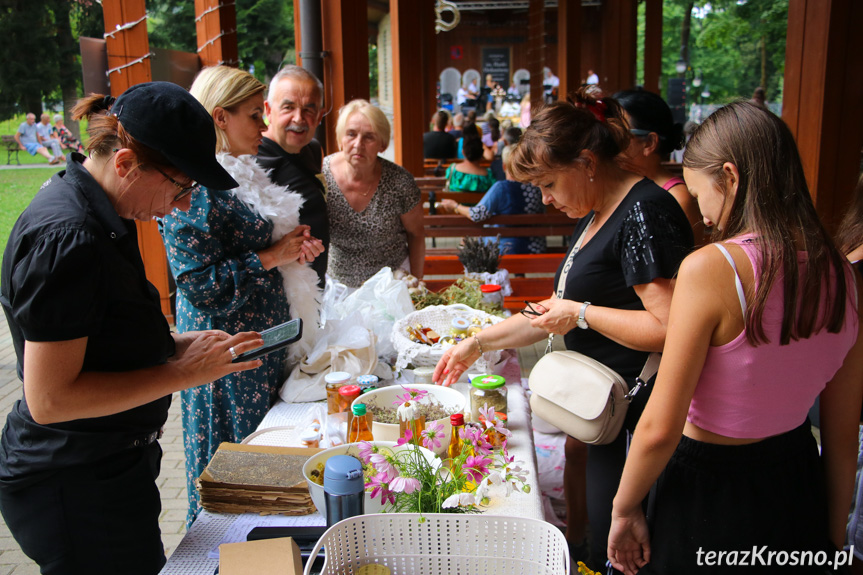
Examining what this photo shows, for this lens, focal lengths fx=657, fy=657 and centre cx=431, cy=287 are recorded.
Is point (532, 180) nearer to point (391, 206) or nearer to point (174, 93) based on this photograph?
point (174, 93)

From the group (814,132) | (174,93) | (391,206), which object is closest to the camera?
(174,93)

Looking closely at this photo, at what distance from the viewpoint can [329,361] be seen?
246cm

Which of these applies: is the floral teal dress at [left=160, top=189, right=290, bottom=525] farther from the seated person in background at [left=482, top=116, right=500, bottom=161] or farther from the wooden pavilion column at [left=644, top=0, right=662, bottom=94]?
the wooden pavilion column at [left=644, top=0, right=662, bottom=94]

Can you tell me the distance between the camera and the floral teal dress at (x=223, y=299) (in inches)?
89.7

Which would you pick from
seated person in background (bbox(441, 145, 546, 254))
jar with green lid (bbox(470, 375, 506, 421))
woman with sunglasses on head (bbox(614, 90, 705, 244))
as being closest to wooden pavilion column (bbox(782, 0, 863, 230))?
woman with sunglasses on head (bbox(614, 90, 705, 244))

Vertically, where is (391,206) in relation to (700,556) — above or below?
above

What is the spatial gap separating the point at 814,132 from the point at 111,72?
506cm

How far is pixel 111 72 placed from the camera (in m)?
5.07

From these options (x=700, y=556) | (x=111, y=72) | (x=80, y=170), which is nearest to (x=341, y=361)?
(x=80, y=170)

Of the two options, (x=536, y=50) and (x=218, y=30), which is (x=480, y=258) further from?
(x=536, y=50)

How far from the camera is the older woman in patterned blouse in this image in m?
3.38

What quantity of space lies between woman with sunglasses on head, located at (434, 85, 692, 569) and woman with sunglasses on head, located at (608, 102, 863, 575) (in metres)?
0.35

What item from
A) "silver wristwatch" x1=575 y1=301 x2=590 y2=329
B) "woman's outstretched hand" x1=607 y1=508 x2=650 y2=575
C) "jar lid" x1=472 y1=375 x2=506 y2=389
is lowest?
"woman's outstretched hand" x1=607 y1=508 x2=650 y2=575

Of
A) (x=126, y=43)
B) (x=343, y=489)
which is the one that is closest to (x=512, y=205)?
(x=126, y=43)
